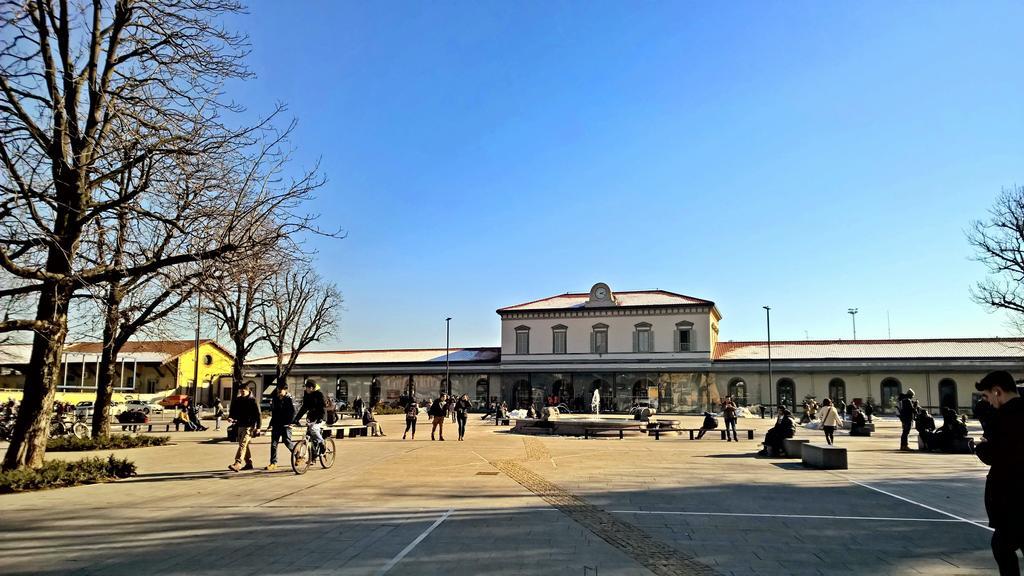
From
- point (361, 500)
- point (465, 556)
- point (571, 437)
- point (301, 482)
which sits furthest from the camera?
point (571, 437)

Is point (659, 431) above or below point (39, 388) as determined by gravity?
below

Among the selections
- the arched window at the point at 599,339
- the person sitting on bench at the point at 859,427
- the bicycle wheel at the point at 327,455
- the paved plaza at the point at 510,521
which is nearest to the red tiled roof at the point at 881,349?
the arched window at the point at 599,339

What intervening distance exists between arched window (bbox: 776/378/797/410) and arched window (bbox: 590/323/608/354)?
1432 centimetres

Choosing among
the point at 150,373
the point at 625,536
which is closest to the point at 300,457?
the point at 625,536

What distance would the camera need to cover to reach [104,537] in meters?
8.65

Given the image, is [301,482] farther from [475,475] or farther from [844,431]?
[844,431]

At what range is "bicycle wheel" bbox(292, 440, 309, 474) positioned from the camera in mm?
14922

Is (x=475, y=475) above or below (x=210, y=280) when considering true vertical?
below

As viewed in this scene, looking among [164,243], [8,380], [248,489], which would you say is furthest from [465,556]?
[8,380]

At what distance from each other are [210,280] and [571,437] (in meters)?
17.8

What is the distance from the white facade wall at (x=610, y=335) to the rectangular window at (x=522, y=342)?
0.94 feet

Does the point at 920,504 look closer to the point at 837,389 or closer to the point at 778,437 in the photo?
the point at 778,437

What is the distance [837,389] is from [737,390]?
24.1 ft

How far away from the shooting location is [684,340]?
58.5 metres
